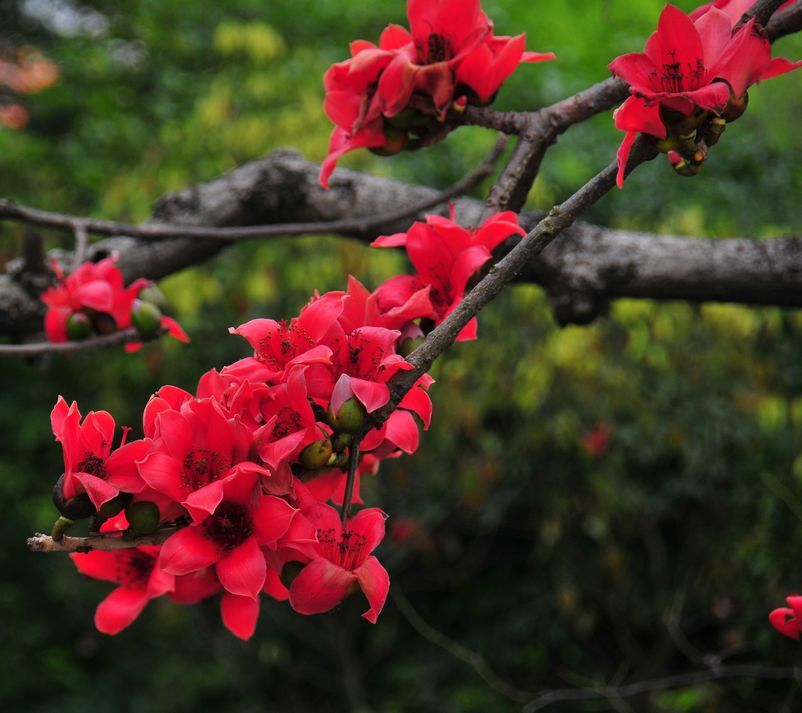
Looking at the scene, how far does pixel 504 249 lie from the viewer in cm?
119

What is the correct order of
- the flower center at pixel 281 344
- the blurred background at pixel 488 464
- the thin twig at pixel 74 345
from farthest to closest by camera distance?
the blurred background at pixel 488 464
the thin twig at pixel 74 345
the flower center at pixel 281 344

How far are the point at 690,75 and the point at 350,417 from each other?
1.44 ft

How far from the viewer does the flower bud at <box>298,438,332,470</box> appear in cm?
80

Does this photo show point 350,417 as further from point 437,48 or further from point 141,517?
point 437,48

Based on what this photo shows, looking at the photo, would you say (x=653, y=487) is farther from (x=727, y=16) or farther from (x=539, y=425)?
(x=727, y=16)

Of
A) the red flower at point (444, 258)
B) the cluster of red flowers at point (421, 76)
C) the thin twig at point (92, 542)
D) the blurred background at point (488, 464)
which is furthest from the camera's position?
the blurred background at point (488, 464)

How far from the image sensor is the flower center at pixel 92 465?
0.81 m

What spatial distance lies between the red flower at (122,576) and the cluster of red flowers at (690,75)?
561mm

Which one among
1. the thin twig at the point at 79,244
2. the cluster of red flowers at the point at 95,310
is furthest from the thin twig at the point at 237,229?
the cluster of red flowers at the point at 95,310

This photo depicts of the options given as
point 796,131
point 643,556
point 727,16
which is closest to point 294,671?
point 643,556

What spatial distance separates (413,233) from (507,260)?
9.1 inches

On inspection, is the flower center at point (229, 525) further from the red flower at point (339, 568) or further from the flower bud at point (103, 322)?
the flower bud at point (103, 322)

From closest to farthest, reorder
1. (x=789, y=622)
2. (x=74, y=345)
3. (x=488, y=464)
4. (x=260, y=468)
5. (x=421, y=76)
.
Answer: (x=260, y=468)
(x=789, y=622)
(x=421, y=76)
(x=74, y=345)
(x=488, y=464)

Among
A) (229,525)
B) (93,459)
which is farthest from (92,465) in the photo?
(229,525)
